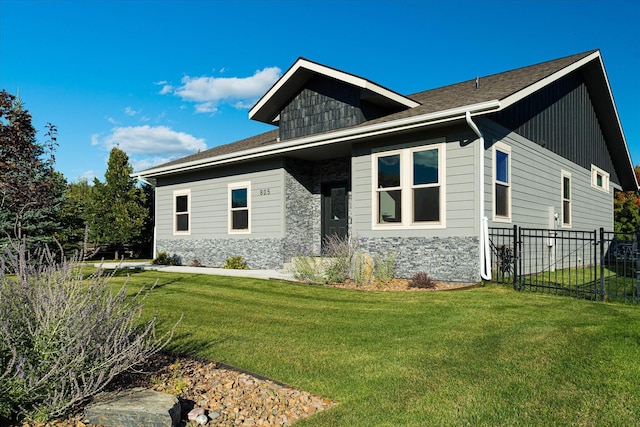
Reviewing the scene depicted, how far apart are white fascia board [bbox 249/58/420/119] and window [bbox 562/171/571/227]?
5824 millimetres

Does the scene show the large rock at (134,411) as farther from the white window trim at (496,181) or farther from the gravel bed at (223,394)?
the white window trim at (496,181)

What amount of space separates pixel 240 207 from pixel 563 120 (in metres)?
10.2

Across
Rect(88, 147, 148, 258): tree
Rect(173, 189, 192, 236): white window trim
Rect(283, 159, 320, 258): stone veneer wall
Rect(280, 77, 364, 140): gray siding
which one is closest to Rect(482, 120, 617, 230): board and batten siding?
Rect(280, 77, 364, 140): gray siding

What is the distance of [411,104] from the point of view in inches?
444

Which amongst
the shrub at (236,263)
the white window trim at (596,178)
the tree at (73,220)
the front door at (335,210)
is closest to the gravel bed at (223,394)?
the front door at (335,210)

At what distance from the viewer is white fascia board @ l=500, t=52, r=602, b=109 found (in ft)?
29.0

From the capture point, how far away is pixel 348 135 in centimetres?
1068

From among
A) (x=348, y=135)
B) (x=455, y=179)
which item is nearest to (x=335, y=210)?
(x=348, y=135)

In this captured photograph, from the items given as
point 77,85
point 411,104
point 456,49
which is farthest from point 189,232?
point 456,49

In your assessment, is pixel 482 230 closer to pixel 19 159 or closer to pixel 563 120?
pixel 563 120

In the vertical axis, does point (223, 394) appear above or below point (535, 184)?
below

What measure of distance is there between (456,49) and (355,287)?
417 inches

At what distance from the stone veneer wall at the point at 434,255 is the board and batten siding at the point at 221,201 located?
3846mm

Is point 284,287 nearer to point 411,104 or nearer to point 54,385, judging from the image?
point 411,104
